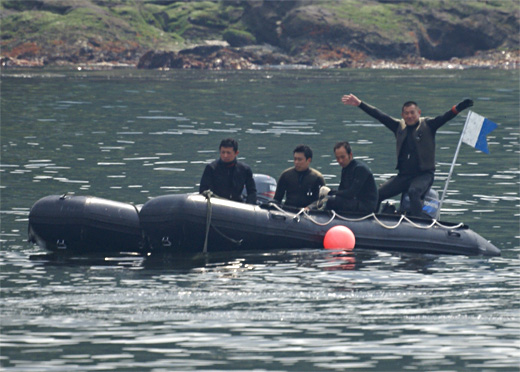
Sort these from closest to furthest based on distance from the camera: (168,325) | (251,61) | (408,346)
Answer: (408,346)
(168,325)
(251,61)

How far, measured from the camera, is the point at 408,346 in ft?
31.9

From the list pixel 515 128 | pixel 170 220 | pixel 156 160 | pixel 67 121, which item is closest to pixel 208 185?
pixel 170 220


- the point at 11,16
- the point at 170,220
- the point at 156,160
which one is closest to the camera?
the point at 170,220

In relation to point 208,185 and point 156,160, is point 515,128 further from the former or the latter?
point 208,185

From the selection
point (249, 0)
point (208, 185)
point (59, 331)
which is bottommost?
point (59, 331)

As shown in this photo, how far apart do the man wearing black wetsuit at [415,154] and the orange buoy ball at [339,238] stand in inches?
51.6

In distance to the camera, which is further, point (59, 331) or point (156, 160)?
point (156, 160)

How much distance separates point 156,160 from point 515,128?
1401cm

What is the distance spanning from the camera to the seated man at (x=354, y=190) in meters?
14.8

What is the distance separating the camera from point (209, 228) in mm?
14211

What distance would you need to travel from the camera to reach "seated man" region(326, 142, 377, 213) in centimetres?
1484

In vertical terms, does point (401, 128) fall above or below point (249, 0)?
below

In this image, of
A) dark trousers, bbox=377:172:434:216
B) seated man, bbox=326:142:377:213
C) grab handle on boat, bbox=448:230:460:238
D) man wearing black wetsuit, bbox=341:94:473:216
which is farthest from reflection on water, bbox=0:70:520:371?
man wearing black wetsuit, bbox=341:94:473:216

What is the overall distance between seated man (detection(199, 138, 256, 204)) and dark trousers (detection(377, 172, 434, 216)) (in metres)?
2.22
